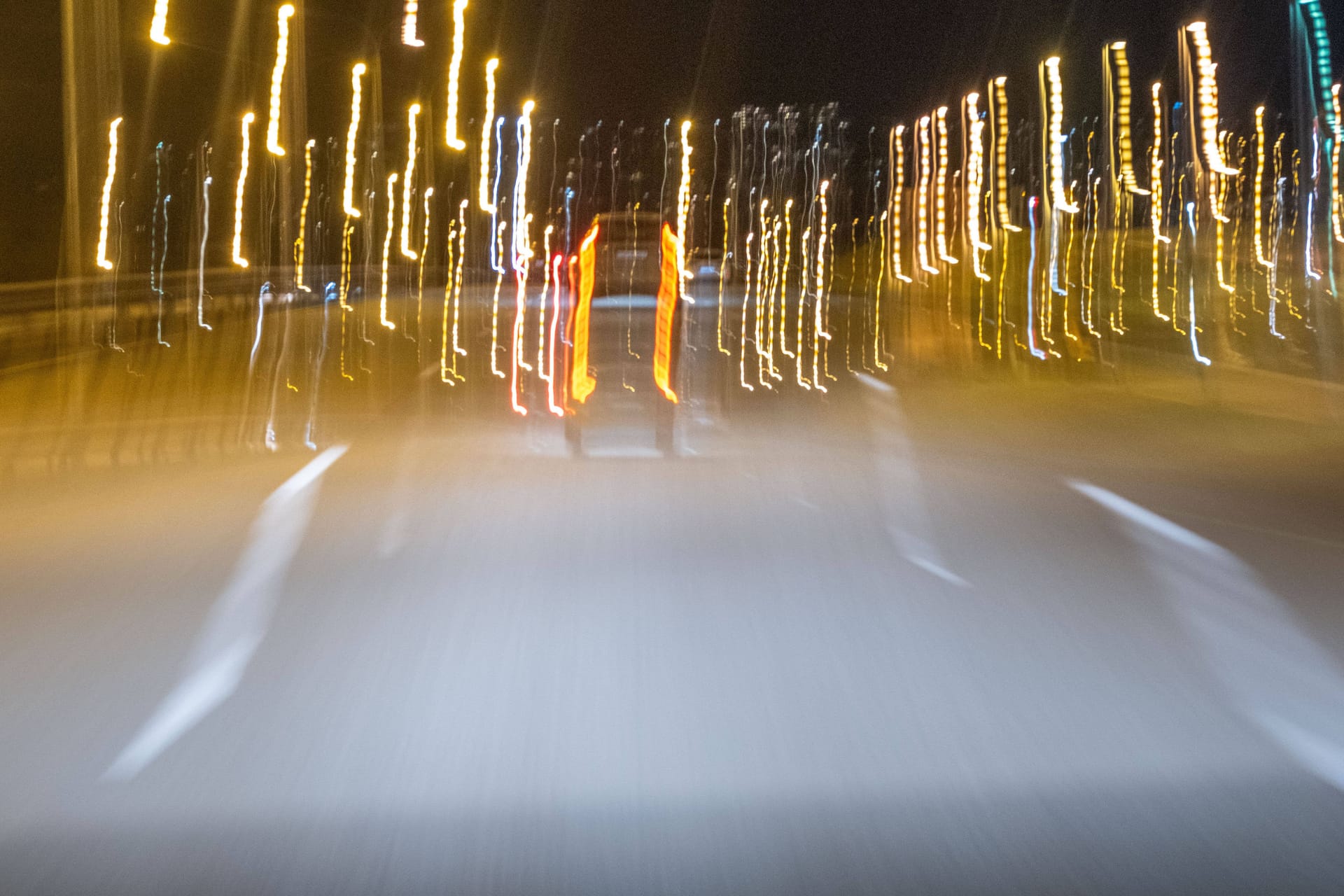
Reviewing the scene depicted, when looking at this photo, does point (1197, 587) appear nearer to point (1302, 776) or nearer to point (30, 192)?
point (1302, 776)

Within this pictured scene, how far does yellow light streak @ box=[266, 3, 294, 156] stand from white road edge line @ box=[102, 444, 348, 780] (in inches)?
464

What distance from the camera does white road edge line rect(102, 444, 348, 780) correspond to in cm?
637

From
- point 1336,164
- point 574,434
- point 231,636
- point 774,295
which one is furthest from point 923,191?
point 231,636

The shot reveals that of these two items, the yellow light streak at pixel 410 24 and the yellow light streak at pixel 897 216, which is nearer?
the yellow light streak at pixel 410 24

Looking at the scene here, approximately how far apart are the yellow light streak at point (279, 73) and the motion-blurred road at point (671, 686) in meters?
10.3

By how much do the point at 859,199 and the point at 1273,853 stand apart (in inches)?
2433

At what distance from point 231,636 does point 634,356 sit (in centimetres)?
990

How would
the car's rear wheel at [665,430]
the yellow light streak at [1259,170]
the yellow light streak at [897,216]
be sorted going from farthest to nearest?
the yellow light streak at [897,216], the yellow light streak at [1259,170], the car's rear wheel at [665,430]

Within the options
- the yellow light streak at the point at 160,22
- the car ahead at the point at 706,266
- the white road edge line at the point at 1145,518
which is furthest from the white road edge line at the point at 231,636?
the car ahead at the point at 706,266

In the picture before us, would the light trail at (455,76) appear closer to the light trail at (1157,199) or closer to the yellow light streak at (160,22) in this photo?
the yellow light streak at (160,22)

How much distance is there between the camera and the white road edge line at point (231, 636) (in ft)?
20.9

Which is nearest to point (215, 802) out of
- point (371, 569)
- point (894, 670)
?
point (894, 670)

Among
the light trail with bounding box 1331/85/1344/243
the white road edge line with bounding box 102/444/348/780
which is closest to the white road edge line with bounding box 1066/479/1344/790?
the white road edge line with bounding box 102/444/348/780

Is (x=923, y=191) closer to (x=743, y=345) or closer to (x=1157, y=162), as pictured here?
(x=1157, y=162)
